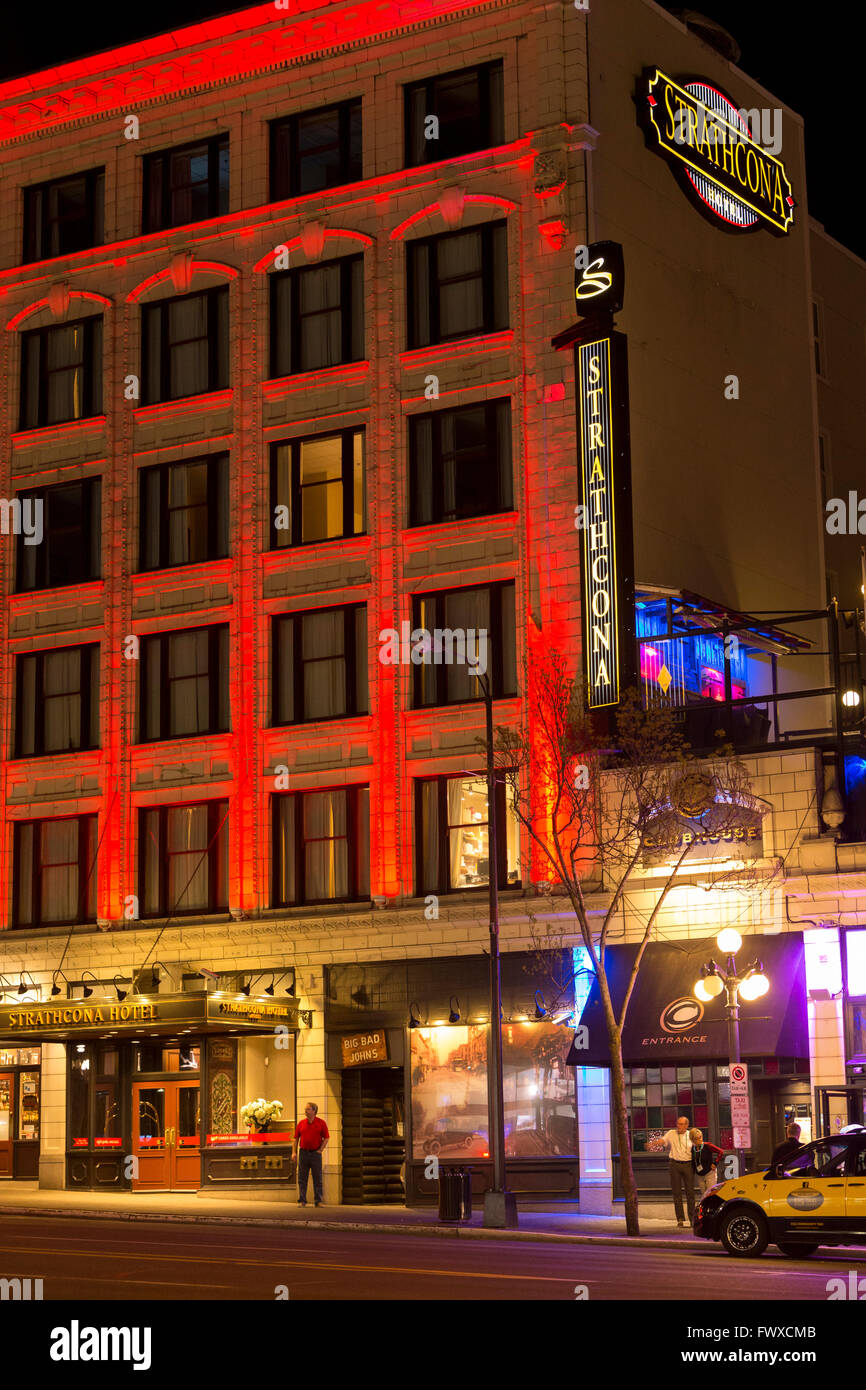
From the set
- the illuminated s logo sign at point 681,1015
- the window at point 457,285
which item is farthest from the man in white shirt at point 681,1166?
the window at point 457,285

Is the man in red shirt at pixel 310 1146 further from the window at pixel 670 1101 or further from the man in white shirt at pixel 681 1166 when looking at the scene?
the man in white shirt at pixel 681 1166

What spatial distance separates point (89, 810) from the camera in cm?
4559

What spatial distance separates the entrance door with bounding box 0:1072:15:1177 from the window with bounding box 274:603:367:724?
38.4ft

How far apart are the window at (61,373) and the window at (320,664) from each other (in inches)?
344

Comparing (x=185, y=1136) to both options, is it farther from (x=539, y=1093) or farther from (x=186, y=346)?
(x=186, y=346)

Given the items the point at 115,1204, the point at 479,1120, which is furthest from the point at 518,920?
the point at 115,1204

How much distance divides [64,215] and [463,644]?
17328 mm

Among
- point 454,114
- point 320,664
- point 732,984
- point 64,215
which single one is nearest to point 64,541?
point 320,664

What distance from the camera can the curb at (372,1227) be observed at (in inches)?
1166

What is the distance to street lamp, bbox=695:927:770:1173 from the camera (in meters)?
31.5

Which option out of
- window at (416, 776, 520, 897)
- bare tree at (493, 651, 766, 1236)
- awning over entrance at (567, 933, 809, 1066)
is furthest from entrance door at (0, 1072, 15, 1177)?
awning over entrance at (567, 933, 809, 1066)

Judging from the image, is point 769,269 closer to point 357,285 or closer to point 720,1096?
point 357,285

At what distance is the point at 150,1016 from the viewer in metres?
39.5

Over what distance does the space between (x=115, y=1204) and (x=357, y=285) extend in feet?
70.8
